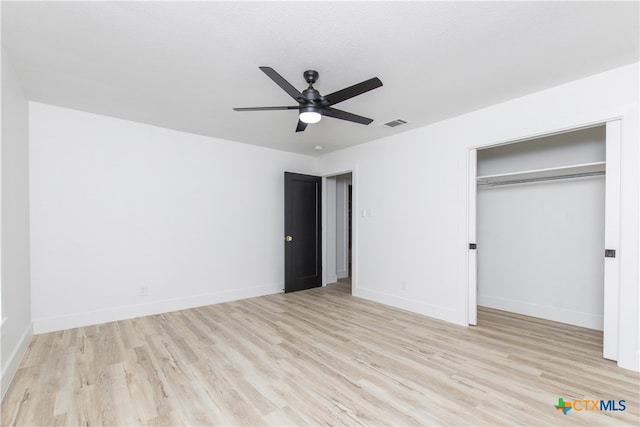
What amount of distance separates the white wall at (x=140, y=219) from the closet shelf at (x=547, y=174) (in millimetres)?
3399

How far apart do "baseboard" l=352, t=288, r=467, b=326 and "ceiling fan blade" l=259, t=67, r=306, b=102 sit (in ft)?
9.96

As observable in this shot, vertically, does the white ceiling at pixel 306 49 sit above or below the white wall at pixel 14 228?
above

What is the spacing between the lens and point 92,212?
3.59m

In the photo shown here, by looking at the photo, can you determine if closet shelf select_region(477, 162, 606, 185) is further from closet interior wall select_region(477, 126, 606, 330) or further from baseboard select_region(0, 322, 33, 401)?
baseboard select_region(0, 322, 33, 401)

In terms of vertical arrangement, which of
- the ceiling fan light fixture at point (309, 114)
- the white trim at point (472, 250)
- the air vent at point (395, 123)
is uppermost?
the air vent at point (395, 123)

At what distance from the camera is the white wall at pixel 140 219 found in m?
3.34

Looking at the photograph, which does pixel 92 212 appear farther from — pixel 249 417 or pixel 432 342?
pixel 432 342

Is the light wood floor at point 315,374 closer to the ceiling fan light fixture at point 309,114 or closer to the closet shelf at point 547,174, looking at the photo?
the closet shelf at point 547,174

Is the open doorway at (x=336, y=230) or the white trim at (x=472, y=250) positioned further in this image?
the open doorway at (x=336, y=230)

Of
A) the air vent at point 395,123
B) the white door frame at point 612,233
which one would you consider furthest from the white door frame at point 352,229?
the white door frame at point 612,233

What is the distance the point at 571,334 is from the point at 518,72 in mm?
2793

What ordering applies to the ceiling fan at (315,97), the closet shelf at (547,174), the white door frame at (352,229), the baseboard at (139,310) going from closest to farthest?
the ceiling fan at (315,97) → the closet shelf at (547,174) → the baseboard at (139,310) → the white door frame at (352,229)

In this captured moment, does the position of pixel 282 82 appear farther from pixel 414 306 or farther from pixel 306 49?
pixel 414 306

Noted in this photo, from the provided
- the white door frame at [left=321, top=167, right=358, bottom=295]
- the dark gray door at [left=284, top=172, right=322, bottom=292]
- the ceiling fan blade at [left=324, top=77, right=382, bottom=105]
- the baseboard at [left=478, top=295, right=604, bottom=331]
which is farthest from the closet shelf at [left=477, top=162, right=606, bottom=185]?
the dark gray door at [left=284, top=172, right=322, bottom=292]
